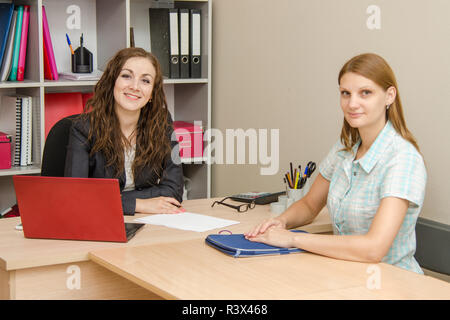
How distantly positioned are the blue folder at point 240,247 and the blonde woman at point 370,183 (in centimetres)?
3

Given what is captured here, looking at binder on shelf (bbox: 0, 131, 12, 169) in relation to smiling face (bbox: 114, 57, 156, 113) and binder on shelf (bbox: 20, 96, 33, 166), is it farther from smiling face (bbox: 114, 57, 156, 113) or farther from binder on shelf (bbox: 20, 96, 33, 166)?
smiling face (bbox: 114, 57, 156, 113)

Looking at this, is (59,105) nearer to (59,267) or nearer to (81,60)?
(81,60)

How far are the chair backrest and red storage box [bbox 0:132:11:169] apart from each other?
0.64 meters

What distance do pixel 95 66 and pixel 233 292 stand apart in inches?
92.4

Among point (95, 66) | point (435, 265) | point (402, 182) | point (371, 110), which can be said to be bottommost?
point (435, 265)

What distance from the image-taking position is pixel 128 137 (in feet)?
7.70

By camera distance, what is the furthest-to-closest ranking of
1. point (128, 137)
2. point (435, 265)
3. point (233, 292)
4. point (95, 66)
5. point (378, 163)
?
point (95, 66)
point (128, 137)
point (435, 265)
point (378, 163)
point (233, 292)

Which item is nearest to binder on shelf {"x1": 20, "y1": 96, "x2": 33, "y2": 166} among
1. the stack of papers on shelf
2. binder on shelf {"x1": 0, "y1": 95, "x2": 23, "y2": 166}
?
binder on shelf {"x1": 0, "y1": 95, "x2": 23, "y2": 166}

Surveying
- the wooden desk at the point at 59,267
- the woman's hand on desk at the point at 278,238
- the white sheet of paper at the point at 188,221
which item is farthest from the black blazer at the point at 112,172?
the woman's hand on desk at the point at 278,238

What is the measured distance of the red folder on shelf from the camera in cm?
310

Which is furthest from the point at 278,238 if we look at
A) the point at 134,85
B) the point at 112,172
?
the point at 134,85
